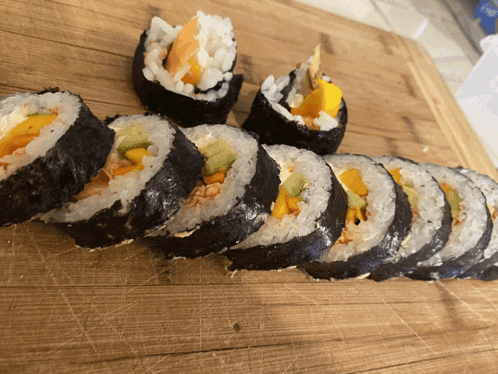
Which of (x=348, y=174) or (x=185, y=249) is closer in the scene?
(x=185, y=249)

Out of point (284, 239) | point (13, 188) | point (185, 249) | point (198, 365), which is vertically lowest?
point (198, 365)

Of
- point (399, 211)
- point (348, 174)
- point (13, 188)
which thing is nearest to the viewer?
point (13, 188)

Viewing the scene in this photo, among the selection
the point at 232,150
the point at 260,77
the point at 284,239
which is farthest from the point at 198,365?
the point at 260,77

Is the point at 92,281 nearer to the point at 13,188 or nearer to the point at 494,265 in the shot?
the point at 13,188

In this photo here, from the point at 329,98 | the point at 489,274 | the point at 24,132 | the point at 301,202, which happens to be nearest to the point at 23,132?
the point at 24,132

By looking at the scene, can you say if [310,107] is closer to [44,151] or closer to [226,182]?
[226,182]

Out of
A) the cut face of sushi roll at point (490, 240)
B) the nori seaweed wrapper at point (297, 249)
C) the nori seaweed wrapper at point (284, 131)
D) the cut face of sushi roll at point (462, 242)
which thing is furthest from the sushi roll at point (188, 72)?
the cut face of sushi roll at point (490, 240)
